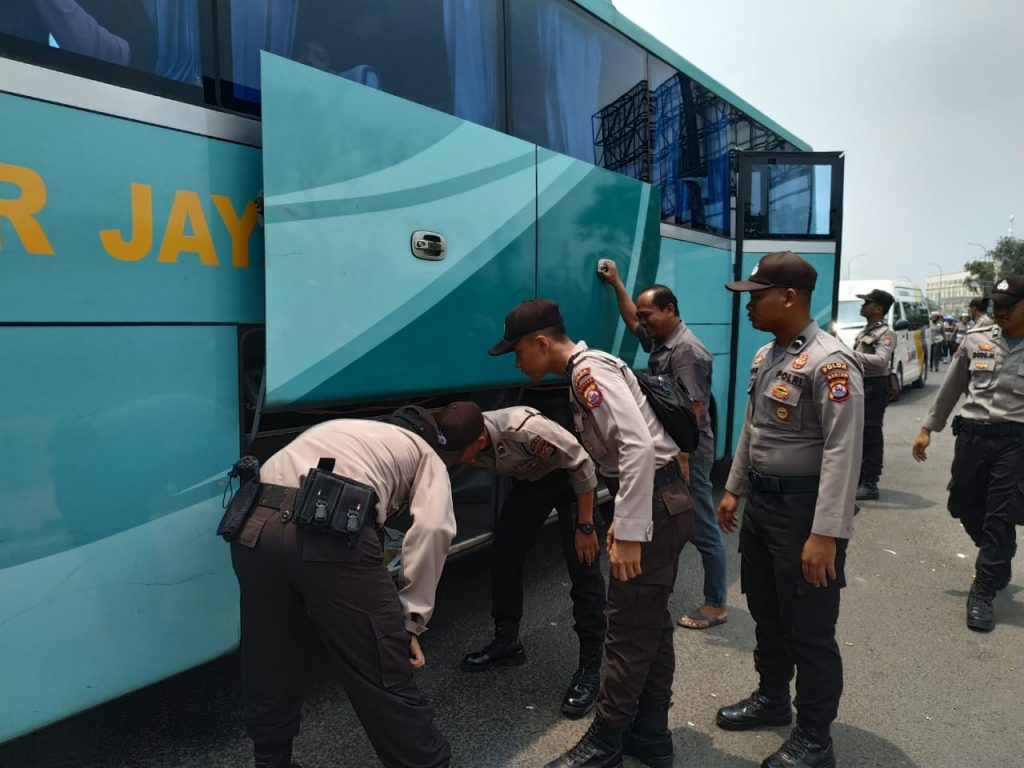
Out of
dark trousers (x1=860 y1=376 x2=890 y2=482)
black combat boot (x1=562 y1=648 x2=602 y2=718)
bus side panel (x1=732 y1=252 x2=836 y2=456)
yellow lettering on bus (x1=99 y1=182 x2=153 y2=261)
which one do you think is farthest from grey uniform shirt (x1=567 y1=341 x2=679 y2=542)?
dark trousers (x1=860 y1=376 x2=890 y2=482)

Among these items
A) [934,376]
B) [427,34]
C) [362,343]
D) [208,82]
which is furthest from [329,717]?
[934,376]

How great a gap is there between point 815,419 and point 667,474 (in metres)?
0.57

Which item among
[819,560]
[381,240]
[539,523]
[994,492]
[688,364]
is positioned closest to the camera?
[819,560]

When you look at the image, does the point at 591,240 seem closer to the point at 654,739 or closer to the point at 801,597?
the point at 801,597

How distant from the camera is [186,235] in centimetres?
220

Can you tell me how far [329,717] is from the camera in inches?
109

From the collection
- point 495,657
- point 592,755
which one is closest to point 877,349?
point 495,657

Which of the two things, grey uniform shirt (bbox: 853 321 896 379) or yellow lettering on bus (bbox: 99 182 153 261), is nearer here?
yellow lettering on bus (bbox: 99 182 153 261)

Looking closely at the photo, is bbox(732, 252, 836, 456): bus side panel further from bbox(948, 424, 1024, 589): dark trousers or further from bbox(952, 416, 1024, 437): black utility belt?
bbox(948, 424, 1024, 589): dark trousers

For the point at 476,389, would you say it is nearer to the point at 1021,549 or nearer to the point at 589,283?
the point at 589,283

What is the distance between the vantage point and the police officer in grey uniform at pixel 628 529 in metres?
2.17

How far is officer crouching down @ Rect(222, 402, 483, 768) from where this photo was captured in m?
1.83

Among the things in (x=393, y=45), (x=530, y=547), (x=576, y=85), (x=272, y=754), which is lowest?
(x=272, y=754)

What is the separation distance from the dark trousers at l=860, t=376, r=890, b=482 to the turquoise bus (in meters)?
4.10
